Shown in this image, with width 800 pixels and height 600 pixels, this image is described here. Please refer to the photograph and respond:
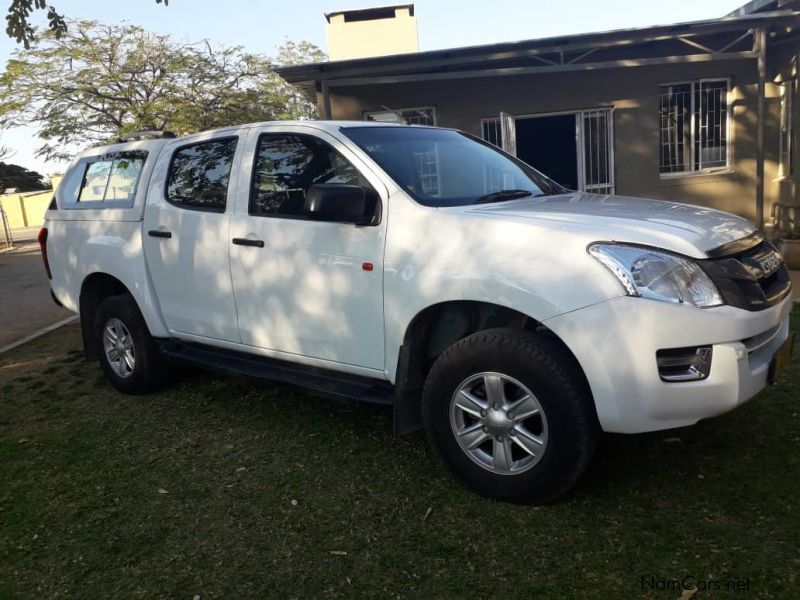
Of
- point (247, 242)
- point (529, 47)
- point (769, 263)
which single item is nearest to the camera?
point (769, 263)

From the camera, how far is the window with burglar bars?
37.9ft

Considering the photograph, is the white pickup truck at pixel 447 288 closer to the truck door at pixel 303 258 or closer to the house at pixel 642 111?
the truck door at pixel 303 258

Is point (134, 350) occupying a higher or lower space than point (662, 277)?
lower

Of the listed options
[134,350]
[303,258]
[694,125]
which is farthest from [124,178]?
[694,125]

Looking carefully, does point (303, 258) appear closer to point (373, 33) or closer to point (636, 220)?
point (636, 220)

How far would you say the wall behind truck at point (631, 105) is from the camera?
1138 cm

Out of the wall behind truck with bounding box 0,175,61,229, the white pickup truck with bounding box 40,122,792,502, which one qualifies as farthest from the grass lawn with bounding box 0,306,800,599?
the wall behind truck with bounding box 0,175,61,229

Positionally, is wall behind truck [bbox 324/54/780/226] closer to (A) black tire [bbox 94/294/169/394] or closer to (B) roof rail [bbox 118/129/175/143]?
(B) roof rail [bbox 118/129/175/143]

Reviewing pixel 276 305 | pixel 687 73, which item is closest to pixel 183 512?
pixel 276 305

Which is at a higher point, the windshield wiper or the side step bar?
the windshield wiper

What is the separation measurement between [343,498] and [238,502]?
530mm

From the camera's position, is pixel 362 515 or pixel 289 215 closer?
pixel 362 515

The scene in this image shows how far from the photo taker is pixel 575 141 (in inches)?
471

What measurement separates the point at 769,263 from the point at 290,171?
255 cm
